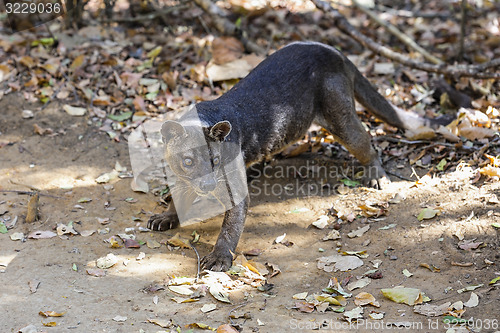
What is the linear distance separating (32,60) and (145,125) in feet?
6.44

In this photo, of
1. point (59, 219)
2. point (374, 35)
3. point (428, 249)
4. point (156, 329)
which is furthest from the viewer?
point (374, 35)

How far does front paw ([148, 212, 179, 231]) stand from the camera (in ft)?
18.1

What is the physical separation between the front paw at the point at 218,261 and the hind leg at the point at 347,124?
2124mm

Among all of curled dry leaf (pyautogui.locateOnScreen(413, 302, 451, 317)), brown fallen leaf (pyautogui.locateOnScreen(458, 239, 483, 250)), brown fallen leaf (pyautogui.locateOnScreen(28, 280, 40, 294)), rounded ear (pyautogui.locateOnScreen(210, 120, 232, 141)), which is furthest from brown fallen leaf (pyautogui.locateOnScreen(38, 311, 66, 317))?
brown fallen leaf (pyautogui.locateOnScreen(458, 239, 483, 250))

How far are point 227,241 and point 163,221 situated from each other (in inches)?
33.0

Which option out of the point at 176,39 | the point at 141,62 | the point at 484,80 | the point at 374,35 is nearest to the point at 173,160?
the point at 141,62

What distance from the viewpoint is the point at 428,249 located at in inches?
191

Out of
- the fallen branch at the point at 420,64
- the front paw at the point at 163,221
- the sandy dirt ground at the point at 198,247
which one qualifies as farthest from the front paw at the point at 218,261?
the fallen branch at the point at 420,64

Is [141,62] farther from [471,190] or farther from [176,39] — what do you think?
[471,190]

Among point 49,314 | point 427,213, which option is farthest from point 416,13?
point 49,314

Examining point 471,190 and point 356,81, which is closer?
point 471,190

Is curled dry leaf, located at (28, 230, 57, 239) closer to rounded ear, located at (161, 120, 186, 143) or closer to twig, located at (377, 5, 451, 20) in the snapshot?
rounded ear, located at (161, 120, 186, 143)

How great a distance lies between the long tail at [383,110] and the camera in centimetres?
654

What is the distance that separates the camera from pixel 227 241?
506cm
